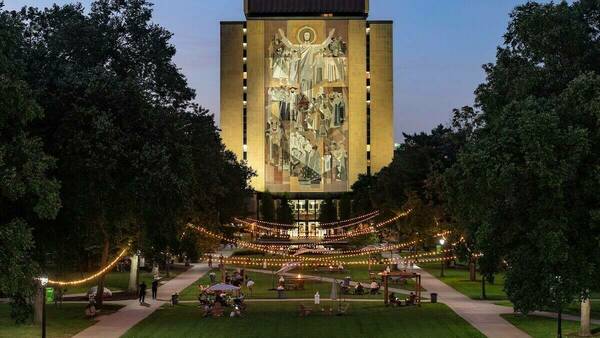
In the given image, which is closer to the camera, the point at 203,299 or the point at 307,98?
the point at 203,299

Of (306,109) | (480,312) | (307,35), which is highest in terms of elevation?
(307,35)

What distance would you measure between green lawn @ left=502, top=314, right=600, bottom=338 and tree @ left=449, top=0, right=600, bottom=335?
11.2 ft

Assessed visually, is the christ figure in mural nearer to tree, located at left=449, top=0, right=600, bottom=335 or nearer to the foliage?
the foliage

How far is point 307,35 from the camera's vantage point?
160m

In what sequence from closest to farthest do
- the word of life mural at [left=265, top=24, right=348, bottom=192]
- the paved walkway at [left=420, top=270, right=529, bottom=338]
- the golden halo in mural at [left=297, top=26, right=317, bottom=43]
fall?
the paved walkway at [left=420, top=270, right=529, bottom=338] → the word of life mural at [left=265, top=24, right=348, bottom=192] → the golden halo in mural at [left=297, top=26, right=317, bottom=43]

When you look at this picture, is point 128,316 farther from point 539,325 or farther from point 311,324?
point 539,325

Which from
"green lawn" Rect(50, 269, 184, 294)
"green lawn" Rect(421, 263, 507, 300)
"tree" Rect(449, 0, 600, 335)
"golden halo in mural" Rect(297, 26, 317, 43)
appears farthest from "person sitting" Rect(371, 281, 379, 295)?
"golden halo in mural" Rect(297, 26, 317, 43)

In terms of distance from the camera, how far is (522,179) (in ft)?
98.2

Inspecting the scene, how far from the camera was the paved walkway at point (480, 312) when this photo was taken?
116 feet

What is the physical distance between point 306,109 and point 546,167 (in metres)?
133

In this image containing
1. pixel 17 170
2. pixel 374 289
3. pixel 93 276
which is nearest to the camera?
pixel 17 170

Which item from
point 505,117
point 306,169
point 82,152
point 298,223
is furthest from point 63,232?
point 298,223

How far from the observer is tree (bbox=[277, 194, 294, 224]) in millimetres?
157375

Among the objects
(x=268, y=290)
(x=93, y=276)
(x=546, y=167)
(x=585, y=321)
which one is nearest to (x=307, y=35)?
(x=268, y=290)
